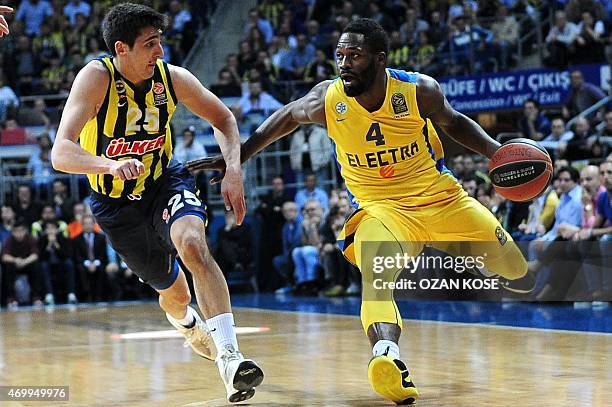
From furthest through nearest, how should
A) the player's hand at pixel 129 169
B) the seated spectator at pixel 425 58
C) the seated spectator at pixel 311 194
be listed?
the seated spectator at pixel 425 58 → the seated spectator at pixel 311 194 → the player's hand at pixel 129 169

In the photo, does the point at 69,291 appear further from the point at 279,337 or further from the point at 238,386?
the point at 238,386

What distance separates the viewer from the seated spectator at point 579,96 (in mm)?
13406

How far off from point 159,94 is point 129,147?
337mm

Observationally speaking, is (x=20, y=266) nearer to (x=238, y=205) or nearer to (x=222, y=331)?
(x=238, y=205)

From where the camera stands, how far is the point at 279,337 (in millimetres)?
8602

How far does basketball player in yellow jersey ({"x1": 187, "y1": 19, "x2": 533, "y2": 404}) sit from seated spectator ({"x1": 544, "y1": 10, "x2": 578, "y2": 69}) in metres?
8.70

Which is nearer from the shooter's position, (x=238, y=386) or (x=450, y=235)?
(x=238, y=386)

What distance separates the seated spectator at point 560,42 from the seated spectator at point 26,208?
25.1 ft

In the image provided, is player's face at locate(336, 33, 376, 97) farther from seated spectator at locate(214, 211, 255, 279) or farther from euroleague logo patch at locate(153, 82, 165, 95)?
seated spectator at locate(214, 211, 255, 279)

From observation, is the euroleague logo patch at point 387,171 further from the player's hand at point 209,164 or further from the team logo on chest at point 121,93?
the team logo on chest at point 121,93

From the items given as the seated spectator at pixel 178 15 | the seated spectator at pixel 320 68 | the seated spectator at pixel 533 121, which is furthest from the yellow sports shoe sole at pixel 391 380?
the seated spectator at pixel 178 15

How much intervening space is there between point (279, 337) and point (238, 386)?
12.2 feet

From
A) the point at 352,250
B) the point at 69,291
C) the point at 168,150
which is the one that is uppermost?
the point at 168,150

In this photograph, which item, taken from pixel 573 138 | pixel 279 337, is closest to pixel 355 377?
pixel 279 337
